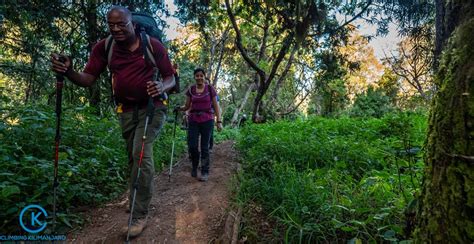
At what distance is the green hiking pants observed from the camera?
3494 millimetres

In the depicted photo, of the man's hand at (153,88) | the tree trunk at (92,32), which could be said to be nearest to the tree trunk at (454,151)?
the man's hand at (153,88)

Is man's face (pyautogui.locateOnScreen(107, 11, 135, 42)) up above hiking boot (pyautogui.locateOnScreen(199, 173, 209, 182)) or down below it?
above

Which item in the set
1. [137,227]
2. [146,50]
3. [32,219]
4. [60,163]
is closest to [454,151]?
[146,50]

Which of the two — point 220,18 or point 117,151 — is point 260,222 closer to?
point 117,151

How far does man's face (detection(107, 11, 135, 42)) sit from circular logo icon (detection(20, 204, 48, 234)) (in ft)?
6.83

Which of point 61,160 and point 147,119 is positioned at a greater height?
point 147,119

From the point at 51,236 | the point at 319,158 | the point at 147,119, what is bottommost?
the point at 51,236

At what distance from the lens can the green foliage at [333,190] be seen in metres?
2.79

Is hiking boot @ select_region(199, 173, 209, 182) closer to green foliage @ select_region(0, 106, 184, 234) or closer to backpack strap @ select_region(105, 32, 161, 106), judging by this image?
green foliage @ select_region(0, 106, 184, 234)

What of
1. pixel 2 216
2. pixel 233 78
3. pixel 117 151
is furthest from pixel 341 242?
pixel 233 78

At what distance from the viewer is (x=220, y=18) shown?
12094mm

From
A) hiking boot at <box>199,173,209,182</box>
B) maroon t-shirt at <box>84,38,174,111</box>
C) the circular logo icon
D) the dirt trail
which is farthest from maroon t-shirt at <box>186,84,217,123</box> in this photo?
the circular logo icon

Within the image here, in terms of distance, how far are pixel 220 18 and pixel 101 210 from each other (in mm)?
9532

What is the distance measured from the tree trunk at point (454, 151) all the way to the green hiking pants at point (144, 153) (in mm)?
2740
